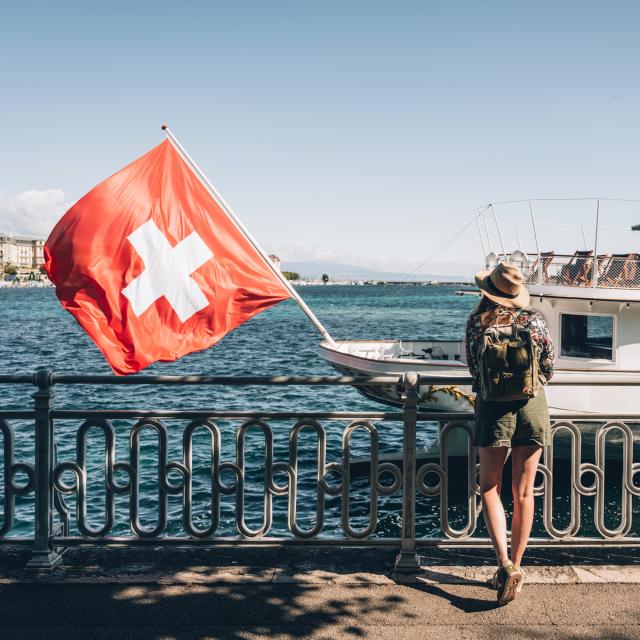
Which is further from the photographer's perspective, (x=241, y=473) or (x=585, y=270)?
(x=585, y=270)

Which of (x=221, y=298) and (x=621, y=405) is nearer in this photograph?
(x=221, y=298)

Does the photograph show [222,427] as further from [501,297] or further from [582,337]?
[501,297]

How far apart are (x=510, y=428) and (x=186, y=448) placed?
230cm

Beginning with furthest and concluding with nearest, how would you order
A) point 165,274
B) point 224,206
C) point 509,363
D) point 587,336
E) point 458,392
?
1. point 587,336
2. point 458,392
3. point 224,206
4. point 165,274
5. point 509,363

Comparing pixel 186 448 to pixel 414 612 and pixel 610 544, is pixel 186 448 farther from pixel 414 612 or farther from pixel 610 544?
pixel 610 544

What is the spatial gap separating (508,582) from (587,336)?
12.8 metres

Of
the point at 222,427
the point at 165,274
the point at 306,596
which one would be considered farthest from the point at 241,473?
the point at 222,427

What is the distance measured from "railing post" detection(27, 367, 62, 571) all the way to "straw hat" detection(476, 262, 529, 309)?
313 centimetres

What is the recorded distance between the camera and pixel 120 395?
28.0 m

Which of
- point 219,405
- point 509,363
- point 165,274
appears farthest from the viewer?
point 219,405

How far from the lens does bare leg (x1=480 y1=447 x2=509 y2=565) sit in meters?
4.48

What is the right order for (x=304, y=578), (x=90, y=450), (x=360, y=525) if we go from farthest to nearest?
(x=90, y=450) < (x=360, y=525) < (x=304, y=578)

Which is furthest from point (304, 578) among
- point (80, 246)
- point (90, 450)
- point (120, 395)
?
point (120, 395)

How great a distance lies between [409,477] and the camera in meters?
5.12
